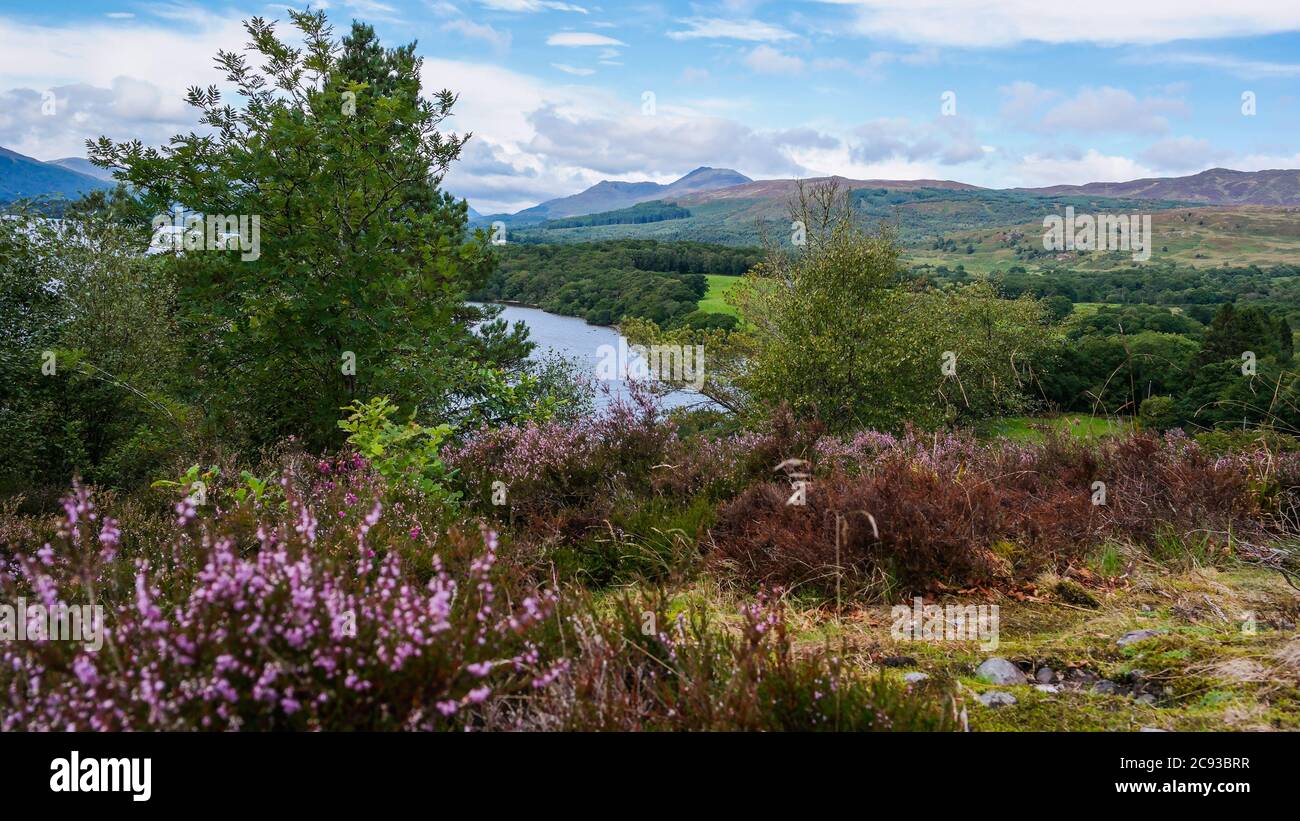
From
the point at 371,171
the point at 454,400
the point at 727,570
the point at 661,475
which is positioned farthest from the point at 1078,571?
the point at 454,400

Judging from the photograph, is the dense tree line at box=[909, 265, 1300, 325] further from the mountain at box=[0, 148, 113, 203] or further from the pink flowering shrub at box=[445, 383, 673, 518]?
the mountain at box=[0, 148, 113, 203]

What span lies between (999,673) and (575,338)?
4723cm

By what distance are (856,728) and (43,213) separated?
58.1ft

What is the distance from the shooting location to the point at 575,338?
49.7 meters

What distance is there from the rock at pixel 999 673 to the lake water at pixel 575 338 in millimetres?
25430

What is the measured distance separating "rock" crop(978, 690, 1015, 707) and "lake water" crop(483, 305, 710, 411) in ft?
84.4

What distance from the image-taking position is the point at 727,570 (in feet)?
16.2

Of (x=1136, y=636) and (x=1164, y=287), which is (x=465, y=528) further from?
(x=1164, y=287)

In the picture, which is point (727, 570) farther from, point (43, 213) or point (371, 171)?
point (43, 213)

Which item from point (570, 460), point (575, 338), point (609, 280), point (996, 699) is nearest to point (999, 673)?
point (996, 699)

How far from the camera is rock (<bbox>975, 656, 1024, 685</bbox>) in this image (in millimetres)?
3244

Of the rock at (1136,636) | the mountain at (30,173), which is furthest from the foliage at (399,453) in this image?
the mountain at (30,173)

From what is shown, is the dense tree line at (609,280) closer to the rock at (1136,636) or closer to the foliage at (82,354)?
the foliage at (82,354)

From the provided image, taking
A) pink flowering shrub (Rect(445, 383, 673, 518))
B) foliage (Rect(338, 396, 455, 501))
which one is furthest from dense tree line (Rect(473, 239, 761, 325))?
foliage (Rect(338, 396, 455, 501))
